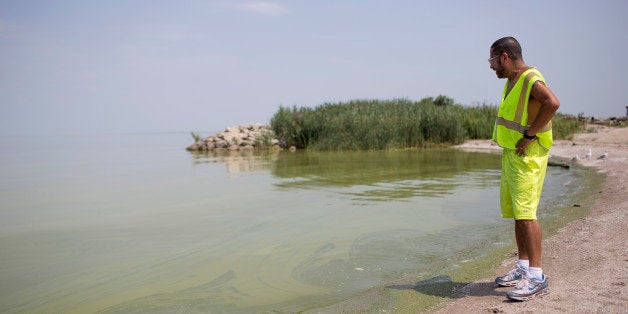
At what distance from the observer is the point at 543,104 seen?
294 centimetres

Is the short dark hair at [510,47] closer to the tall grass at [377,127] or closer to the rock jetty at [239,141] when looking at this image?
the tall grass at [377,127]

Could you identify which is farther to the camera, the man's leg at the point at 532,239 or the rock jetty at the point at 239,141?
the rock jetty at the point at 239,141

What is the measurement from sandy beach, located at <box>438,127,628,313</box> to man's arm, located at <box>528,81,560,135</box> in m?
1.04

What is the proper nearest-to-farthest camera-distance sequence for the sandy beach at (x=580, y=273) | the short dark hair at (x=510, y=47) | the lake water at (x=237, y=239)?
1. the sandy beach at (x=580, y=273)
2. the short dark hair at (x=510, y=47)
3. the lake water at (x=237, y=239)

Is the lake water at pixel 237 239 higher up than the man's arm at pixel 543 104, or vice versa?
the man's arm at pixel 543 104

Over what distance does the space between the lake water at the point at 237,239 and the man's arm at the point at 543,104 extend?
1583 mm

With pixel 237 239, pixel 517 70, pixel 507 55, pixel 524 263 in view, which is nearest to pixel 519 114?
pixel 517 70

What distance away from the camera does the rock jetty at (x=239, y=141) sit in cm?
2291

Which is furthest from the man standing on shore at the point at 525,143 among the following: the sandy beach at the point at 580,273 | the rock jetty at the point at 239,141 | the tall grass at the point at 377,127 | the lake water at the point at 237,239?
the rock jetty at the point at 239,141

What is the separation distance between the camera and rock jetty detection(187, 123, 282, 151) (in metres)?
22.9

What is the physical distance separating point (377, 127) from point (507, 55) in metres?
16.8

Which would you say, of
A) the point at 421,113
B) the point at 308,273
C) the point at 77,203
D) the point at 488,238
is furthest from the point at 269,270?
the point at 421,113

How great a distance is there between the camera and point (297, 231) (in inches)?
222

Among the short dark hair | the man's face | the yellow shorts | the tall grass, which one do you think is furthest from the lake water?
the tall grass
